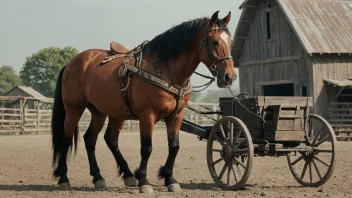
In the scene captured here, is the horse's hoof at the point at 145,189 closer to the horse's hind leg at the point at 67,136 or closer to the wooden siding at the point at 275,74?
the horse's hind leg at the point at 67,136

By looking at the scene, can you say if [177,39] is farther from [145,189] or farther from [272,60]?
[272,60]

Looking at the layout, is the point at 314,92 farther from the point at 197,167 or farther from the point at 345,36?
the point at 197,167

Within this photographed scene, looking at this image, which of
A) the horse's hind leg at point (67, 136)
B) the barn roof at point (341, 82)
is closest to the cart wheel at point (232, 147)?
the horse's hind leg at point (67, 136)

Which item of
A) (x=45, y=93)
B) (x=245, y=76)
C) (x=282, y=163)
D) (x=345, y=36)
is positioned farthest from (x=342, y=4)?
(x=45, y=93)

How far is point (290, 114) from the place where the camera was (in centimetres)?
789

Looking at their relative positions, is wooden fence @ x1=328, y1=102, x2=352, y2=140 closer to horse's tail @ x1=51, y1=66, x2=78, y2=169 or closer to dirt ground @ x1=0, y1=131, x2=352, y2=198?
dirt ground @ x1=0, y1=131, x2=352, y2=198

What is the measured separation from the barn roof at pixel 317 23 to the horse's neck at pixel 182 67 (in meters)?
15.1

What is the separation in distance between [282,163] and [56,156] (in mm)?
5081

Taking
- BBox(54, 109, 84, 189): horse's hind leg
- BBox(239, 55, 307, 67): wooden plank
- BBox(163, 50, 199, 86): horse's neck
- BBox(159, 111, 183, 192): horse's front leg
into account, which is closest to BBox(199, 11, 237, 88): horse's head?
BBox(163, 50, 199, 86): horse's neck

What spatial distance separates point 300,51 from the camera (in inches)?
899

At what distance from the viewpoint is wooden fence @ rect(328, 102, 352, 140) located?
2252cm

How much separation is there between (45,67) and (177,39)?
78.2 metres

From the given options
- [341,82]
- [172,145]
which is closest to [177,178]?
[172,145]

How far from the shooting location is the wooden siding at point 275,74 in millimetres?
22797
